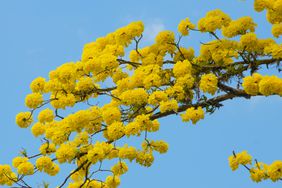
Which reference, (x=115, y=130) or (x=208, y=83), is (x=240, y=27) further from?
(x=115, y=130)

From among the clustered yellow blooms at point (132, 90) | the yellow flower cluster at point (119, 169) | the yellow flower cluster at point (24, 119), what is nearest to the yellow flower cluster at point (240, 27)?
the clustered yellow blooms at point (132, 90)

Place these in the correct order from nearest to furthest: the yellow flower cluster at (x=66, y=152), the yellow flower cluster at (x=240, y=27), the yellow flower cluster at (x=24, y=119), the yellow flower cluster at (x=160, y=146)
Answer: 1. the yellow flower cluster at (x=66, y=152)
2. the yellow flower cluster at (x=160, y=146)
3. the yellow flower cluster at (x=240, y=27)
4. the yellow flower cluster at (x=24, y=119)

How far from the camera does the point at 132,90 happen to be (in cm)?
710

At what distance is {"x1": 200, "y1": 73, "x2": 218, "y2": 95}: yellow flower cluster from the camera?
7.00 m

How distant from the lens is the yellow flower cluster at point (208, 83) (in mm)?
7000

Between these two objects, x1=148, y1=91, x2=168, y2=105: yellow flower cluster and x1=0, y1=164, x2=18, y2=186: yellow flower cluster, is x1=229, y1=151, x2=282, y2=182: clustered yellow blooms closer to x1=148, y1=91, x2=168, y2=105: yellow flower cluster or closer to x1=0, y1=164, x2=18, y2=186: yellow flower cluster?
x1=148, y1=91, x2=168, y2=105: yellow flower cluster

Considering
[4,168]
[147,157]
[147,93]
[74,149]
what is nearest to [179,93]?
[147,93]

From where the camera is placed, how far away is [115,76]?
26.0ft

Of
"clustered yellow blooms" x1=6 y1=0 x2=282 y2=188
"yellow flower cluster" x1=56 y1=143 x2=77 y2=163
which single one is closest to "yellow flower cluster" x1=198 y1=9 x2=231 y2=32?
"clustered yellow blooms" x1=6 y1=0 x2=282 y2=188

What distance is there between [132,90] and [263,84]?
1.39m

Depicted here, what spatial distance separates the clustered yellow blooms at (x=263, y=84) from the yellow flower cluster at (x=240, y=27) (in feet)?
2.67

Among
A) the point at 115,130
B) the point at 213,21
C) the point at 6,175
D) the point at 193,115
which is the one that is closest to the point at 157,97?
the point at 193,115

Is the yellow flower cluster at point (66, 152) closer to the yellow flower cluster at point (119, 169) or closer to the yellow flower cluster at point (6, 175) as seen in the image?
the yellow flower cluster at point (119, 169)

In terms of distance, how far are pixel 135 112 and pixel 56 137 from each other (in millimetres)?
901
